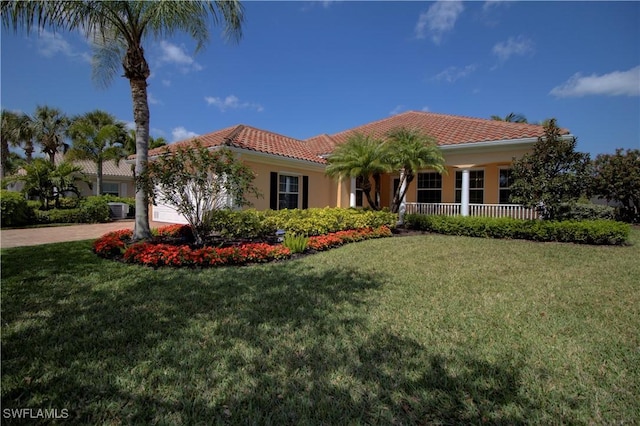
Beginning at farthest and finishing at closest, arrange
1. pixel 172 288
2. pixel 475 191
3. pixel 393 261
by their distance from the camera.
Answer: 1. pixel 475 191
2. pixel 393 261
3. pixel 172 288

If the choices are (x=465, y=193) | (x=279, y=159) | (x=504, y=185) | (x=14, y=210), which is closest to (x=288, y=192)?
(x=279, y=159)

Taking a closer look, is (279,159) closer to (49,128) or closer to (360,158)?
(360,158)

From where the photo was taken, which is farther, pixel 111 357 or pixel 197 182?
pixel 197 182

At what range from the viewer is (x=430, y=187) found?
16016 millimetres

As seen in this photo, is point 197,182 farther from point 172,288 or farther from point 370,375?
point 370,375

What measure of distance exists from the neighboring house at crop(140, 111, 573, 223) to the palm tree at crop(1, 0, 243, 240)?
10.6ft

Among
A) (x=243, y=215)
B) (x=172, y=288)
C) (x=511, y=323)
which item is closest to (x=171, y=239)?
(x=243, y=215)

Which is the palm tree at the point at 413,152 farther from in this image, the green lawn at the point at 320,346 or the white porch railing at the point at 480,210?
the green lawn at the point at 320,346

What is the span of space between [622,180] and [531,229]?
11.6 meters

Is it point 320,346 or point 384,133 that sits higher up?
point 384,133

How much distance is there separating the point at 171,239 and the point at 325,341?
759 centimetres

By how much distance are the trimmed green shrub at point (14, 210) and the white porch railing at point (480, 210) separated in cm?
1978

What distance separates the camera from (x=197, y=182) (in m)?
7.88

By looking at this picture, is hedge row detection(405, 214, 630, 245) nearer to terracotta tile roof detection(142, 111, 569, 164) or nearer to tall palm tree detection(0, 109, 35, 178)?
terracotta tile roof detection(142, 111, 569, 164)
